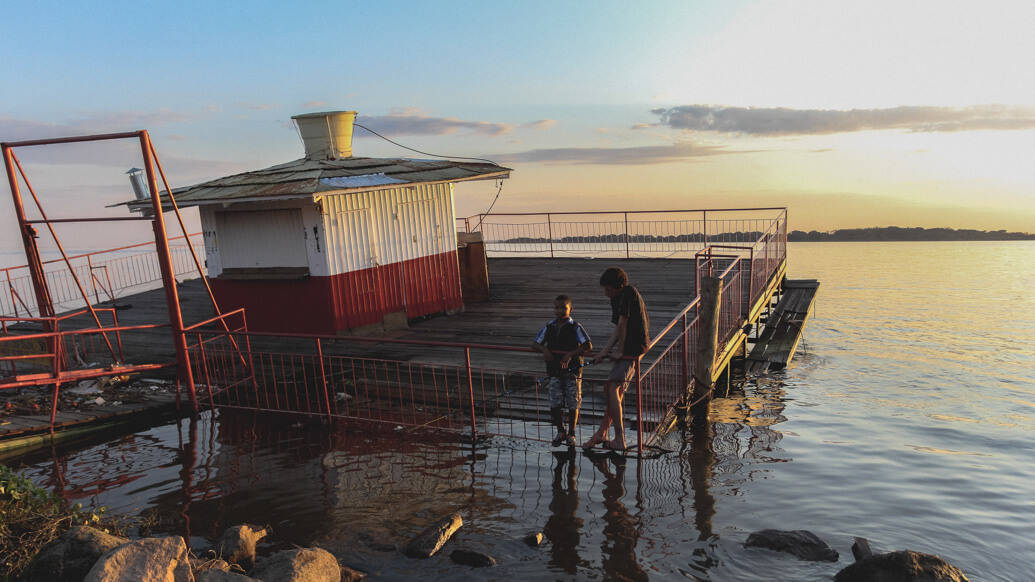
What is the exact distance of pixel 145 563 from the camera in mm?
4633

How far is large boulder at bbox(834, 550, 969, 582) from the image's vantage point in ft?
16.5

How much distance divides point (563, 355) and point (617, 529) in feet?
6.92

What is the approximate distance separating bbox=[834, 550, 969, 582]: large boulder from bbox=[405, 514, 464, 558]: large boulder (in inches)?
132

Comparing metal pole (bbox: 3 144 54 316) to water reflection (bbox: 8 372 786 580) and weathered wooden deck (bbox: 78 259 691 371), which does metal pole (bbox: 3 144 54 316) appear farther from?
water reflection (bbox: 8 372 786 580)

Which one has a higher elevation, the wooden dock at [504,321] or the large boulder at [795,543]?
the wooden dock at [504,321]

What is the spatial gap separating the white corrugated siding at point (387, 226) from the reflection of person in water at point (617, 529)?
298 inches

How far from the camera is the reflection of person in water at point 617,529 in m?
5.48

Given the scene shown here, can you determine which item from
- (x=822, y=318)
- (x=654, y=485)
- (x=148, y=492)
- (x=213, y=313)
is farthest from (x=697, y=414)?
(x=822, y=318)

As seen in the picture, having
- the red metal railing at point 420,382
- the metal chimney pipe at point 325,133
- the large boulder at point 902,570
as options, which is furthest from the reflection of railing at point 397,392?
the metal chimney pipe at point 325,133

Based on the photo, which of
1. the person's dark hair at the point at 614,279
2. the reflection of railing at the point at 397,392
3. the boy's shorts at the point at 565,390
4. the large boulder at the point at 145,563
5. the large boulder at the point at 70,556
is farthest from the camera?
the reflection of railing at the point at 397,392

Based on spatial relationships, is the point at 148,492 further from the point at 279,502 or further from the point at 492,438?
the point at 492,438

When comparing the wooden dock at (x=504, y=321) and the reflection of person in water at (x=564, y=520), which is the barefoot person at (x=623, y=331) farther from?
the reflection of person in water at (x=564, y=520)

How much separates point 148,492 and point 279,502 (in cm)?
168

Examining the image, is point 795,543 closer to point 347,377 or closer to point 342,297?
point 347,377
